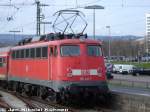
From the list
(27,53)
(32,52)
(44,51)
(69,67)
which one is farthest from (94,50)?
(27,53)

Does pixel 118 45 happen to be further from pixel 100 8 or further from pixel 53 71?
pixel 53 71

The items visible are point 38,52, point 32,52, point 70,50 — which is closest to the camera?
point 70,50

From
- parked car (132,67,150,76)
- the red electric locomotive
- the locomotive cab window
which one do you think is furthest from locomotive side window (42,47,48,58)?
parked car (132,67,150,76)

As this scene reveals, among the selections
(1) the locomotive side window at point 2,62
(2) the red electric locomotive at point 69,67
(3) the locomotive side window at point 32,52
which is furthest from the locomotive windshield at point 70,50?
(1) the locomotive side window at point 2,62

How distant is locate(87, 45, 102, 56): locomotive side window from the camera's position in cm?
2421

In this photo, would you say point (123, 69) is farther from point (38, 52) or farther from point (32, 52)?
point (38, 52)

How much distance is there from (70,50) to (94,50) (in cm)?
126

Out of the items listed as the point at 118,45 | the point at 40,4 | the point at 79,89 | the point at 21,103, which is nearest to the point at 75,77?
the point at 79,89

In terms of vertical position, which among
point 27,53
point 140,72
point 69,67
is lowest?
point 140,72

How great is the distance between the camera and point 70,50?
24.0 m

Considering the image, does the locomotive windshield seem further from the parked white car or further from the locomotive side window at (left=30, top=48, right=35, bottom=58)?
the parked white car

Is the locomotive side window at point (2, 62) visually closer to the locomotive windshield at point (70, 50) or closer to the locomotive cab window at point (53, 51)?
the locomotive cab window at point (53, 51)

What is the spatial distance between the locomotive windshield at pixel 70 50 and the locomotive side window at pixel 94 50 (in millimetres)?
599

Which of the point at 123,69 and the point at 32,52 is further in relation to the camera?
the point at 123,69
